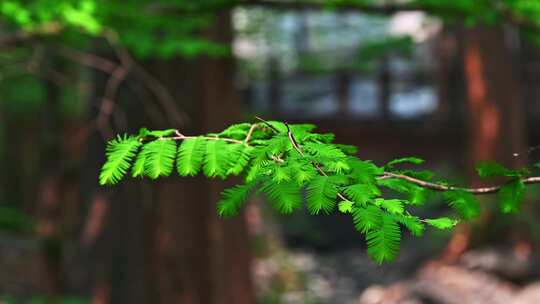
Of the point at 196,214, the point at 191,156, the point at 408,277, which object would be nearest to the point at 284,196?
the point at 191,156

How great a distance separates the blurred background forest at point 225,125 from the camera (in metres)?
6.20

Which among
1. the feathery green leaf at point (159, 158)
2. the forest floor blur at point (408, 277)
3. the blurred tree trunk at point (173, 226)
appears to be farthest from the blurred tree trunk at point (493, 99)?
the feathery green leaf at point (159, 158)

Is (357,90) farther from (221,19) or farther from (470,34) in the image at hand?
(221,19)

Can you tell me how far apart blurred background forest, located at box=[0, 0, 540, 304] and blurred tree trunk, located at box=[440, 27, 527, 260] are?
27mm

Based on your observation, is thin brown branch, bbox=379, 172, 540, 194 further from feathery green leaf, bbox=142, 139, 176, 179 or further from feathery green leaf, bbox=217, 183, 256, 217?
feathery green leaf, bbox=142, 139, 176, 179

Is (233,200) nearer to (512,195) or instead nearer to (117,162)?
(117,162)

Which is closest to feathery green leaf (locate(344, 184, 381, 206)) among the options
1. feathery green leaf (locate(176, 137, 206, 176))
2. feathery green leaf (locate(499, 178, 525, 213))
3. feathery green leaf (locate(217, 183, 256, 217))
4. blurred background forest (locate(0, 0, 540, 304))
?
feathery green leaf (locate(217, 183, 256, 217))

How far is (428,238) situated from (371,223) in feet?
48.7

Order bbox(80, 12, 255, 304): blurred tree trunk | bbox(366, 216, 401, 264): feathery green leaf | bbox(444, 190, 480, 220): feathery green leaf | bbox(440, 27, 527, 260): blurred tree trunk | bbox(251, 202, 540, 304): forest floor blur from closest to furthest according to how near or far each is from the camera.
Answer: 1. bbox(366, 216, 401, 264): feathery green leaf
2. bbox(444, 190, 480, 220): feathery green leaf
3. bbox(80, 12, 255, 304): blurred tree trunk
4. bbox(251, 202, 540, 304): forest floor blur
5. bbox(440, 27, 527, 260): blurred tree trunk

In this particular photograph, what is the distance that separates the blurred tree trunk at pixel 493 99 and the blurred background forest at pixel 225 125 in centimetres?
3

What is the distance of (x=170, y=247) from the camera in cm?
746

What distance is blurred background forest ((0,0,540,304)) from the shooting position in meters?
A: 6.20

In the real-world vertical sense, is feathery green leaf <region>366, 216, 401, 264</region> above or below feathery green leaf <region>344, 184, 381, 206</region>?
below

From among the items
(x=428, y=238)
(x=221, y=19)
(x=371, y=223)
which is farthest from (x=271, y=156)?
(x=428, y=238)
